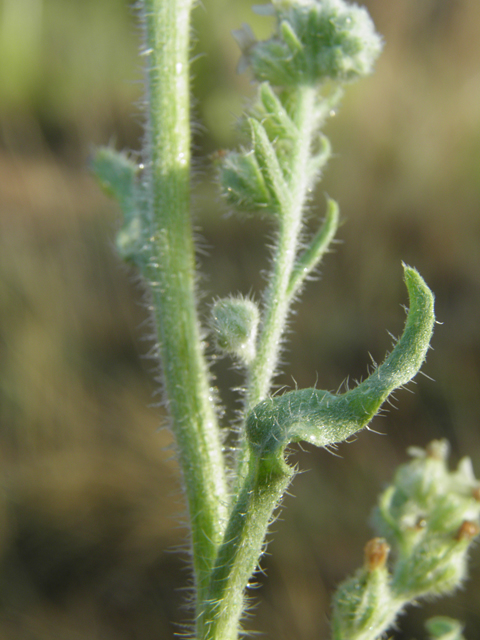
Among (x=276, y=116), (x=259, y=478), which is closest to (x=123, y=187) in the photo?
(x=276, y=116)

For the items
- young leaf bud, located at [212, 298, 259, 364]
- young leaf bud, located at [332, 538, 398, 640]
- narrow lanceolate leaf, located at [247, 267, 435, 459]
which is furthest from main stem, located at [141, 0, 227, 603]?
young leaf bud, located at [332, 538, 398, 640]

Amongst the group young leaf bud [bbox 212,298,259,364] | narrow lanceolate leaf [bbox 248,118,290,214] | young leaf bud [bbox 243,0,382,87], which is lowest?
young leaf bud [bbox 212,298,259,364]

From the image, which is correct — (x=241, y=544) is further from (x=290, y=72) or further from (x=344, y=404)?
(x=290, y=72)

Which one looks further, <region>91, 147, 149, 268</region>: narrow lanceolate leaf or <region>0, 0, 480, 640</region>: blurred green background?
<region>0, 0, 480, 640</region>: blurred green background

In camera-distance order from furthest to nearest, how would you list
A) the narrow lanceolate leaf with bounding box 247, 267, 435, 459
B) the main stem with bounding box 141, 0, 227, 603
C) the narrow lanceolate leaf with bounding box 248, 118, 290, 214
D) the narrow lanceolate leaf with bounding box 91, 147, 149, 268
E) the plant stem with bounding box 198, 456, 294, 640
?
the narrow lanceolate leaf with bounding box 91, 147, 149, 268 → the main stem with bounding box 141, 0, 227, 603 → the narrow lanceolate leaf with bounding box 248, 118, 290, 214 → the plant stem with bounding box 198, 456, 294, 640 → the narrow lanceolate leaf with bounding box 247, 267, 435, 459

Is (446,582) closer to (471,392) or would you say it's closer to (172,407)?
(172,407)

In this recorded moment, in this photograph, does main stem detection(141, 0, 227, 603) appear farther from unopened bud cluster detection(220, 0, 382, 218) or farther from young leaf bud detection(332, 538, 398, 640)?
young leaf bud detection(332, 538, 398, 640)

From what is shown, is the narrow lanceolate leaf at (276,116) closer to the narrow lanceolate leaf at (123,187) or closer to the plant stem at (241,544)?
the narrow lanceolate leaf at (123,187)

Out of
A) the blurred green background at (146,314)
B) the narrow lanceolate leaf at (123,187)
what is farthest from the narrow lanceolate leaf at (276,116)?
the blurred green background at (146,314)
